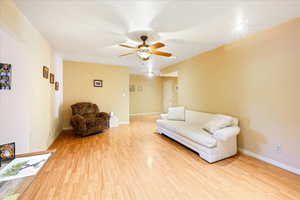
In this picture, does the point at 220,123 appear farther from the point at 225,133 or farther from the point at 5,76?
the point at 5,76

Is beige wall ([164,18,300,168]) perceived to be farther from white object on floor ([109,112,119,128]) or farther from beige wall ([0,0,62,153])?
beige wall ([0,0,62,153])

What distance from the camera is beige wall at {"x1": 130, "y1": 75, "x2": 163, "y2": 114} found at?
7680mm

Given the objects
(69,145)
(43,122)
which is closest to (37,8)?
(43,122)

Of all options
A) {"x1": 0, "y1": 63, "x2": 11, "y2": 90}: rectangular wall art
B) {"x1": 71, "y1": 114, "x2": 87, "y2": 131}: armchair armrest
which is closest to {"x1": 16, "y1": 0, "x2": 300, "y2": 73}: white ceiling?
{"x1": 0, "y1": 63, "x2": 11, "y2": 90}: rectangular wall art

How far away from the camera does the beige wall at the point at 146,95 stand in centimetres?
768

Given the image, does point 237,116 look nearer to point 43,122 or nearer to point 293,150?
point 293,150

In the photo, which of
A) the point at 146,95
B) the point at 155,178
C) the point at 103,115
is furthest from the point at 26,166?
the point at 146,95

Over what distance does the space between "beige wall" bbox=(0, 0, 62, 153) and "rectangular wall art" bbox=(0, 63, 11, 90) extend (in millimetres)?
158

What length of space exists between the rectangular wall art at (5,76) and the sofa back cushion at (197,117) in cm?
368

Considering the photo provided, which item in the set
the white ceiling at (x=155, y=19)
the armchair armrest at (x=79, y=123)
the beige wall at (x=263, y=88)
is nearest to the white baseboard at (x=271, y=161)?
the beige wall at (x=263, y=88)

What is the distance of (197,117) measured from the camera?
3.60 m

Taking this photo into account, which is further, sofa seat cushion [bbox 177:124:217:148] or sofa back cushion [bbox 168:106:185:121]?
sofa back cushion [bbox 168:106:185:121]

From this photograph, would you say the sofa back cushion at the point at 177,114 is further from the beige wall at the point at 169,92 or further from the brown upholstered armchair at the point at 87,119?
the beige wall at the point at 169,92

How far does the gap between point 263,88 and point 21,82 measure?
4.11 m
